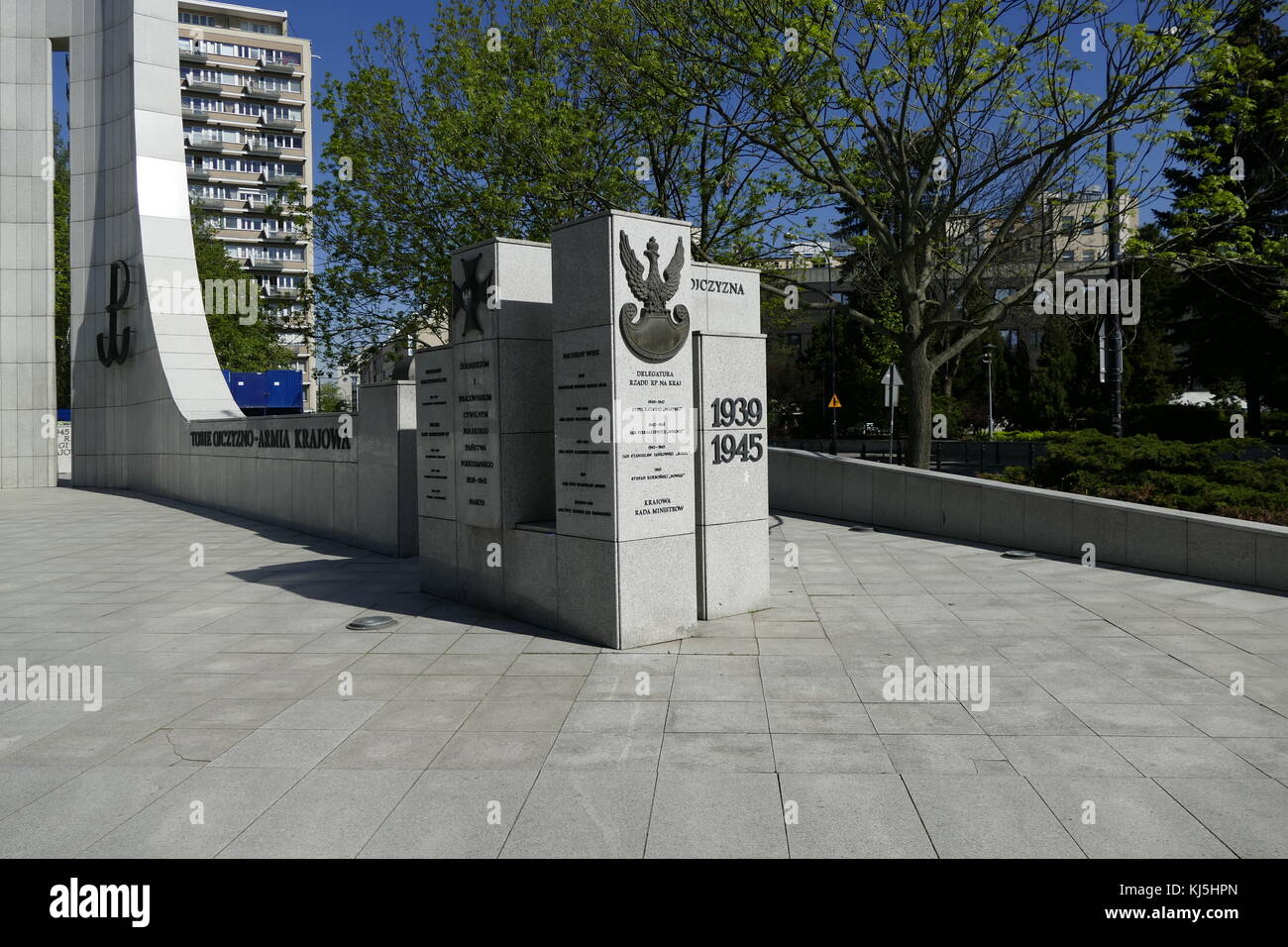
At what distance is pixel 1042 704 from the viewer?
251 inches

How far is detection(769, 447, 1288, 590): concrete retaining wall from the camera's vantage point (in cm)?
1058

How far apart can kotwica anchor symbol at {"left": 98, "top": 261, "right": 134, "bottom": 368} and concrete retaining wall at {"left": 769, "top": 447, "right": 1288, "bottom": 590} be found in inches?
733

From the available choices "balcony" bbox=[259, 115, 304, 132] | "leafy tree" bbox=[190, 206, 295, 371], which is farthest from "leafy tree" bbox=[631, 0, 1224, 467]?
"balcony" bbox=[259, 115, 304, 132]

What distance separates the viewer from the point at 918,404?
1684 cm

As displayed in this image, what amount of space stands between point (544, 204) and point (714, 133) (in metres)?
3.88

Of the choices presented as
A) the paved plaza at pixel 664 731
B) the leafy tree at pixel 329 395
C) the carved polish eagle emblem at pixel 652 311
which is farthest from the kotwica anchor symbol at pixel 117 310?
the leafy tree at pixel 329 395

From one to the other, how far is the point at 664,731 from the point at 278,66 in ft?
342

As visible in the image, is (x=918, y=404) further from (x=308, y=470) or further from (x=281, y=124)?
(x=281, y=124)

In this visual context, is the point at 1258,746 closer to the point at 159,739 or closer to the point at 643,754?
the point at 643,754

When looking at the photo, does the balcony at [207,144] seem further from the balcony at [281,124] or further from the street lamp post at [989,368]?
the street lamp post at [989,368]

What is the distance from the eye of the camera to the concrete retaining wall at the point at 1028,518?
1058cm

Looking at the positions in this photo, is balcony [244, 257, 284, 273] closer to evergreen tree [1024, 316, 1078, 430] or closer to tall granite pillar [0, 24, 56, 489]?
tall granite pillar [0, 24, 56, 489]

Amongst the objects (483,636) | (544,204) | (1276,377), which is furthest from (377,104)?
Result: (1276,377)

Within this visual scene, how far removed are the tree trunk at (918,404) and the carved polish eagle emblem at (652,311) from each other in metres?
9.12
